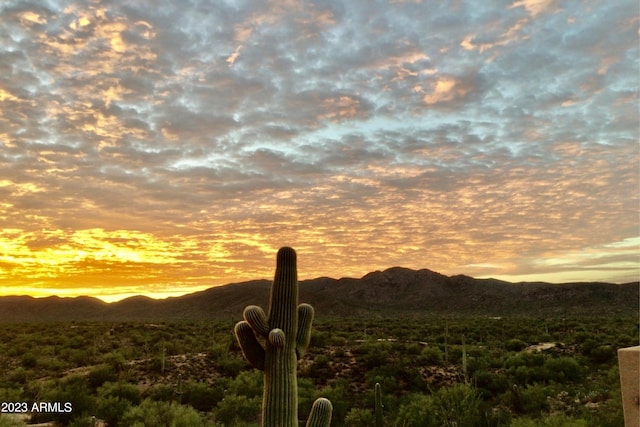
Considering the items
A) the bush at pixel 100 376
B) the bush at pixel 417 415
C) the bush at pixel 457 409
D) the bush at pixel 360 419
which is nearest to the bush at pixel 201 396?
the bush at pixel 100 376

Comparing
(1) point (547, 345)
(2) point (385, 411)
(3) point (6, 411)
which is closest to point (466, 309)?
(1) point (547, 345)

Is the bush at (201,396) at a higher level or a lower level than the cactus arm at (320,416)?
lower

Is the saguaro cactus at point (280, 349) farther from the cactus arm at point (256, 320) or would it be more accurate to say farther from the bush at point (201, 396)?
the bush at point (201, 396)

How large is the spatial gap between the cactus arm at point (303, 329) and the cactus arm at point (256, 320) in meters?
0.83

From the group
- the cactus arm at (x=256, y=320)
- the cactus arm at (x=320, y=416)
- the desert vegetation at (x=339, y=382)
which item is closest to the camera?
the cactus arm at (x=320, y=416)

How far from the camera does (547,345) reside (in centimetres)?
3216

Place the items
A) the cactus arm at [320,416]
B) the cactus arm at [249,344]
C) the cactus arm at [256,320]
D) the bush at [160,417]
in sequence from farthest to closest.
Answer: the bush at [160,417] < the cactus arm at [249,344] < the cactus arm at [256,320] < the cactus arm at [320,416]

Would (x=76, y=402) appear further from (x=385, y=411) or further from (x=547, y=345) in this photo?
(x=547, y=345)

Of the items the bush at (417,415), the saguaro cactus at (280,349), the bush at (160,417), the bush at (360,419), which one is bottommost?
the bush at (360,419)

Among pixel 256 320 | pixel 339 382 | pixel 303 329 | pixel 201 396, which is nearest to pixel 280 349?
pixel 256 320

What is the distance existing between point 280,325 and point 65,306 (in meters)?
164

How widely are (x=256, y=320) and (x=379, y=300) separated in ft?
416

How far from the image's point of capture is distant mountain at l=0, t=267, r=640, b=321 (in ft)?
335

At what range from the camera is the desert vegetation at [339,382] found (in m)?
14.5
